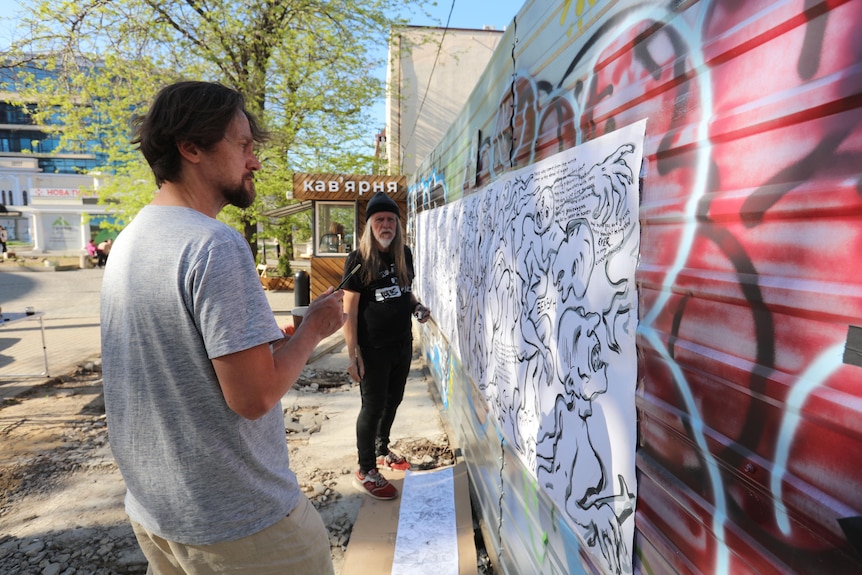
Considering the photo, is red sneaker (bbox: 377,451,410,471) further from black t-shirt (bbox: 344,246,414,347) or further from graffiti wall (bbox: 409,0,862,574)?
graffiti wall (bbox: 409,0,862,574)

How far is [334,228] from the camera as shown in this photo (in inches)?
530

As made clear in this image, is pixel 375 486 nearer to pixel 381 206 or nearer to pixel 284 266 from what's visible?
pixel 381 206

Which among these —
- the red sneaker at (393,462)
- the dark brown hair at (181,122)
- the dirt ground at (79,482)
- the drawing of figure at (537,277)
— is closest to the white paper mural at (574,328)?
the drawing of figure at (537,277)

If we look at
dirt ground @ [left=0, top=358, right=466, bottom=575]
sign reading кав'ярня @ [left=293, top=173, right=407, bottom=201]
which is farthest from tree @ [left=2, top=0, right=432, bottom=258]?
dirt ground @ [left=0, top=358, right=466, bottom=575]

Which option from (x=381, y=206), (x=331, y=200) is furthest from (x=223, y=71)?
(x=381, y=206)

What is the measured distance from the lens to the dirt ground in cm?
303

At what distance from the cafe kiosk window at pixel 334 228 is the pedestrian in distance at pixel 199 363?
11750mm

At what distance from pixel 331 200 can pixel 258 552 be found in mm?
12074

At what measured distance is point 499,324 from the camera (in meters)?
2.57

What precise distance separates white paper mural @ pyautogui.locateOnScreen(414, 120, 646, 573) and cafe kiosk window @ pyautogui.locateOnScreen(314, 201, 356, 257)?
10804 millimetres

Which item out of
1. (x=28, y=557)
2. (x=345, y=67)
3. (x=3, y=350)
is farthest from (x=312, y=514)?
(x=345, y=67)

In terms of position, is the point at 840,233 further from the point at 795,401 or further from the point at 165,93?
the point at 165,93

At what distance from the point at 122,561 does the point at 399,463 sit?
1899 millimetres

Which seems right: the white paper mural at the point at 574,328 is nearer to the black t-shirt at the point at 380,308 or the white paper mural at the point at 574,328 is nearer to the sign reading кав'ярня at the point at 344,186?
the black t-shirt at the point at 380,308
